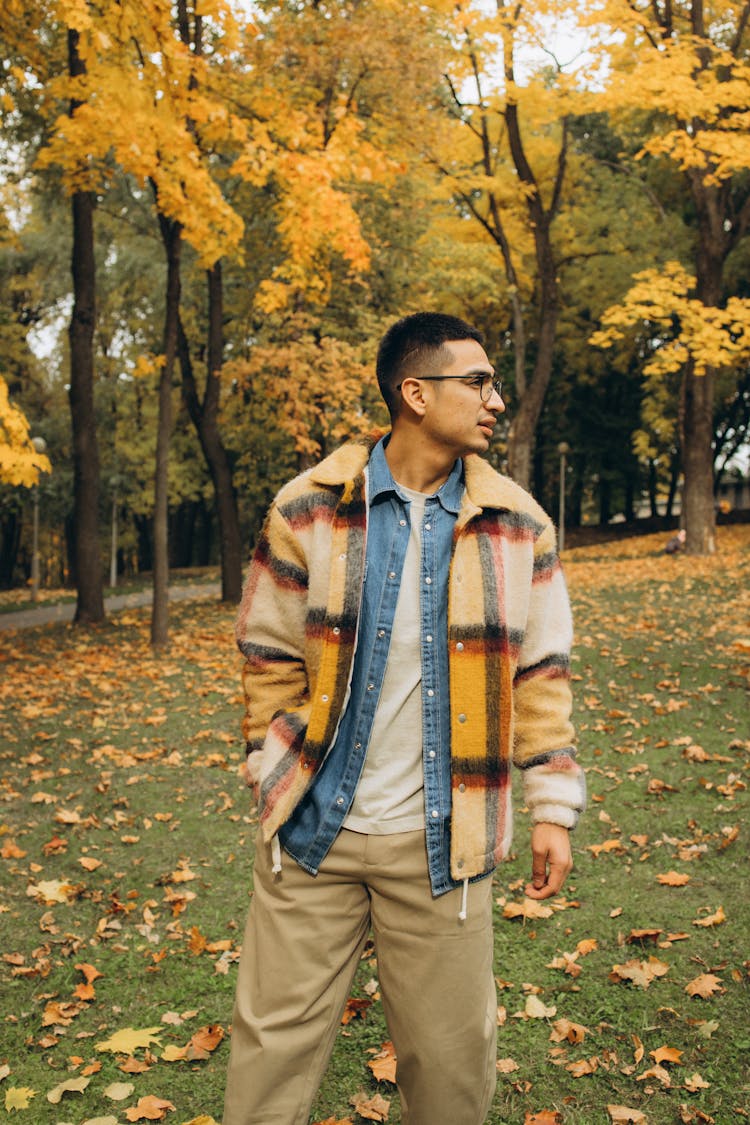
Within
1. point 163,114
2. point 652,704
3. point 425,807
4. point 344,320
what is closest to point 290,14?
point 163,114

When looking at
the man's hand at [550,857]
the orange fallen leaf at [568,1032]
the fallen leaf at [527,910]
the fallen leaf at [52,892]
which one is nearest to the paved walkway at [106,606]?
the fallen leaf at [52,892]

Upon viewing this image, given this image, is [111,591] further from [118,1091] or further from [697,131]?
[118,1091]

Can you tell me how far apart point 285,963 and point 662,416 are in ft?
99.5

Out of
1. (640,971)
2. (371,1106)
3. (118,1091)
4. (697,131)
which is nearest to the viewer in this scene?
(371,1106)

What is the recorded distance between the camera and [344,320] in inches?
742

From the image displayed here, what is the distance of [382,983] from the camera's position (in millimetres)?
2258

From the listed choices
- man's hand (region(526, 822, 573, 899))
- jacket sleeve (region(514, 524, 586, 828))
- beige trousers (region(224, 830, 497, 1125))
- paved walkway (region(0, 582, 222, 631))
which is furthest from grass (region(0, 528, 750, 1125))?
paved walkway (region(0, 582, 222, 631))

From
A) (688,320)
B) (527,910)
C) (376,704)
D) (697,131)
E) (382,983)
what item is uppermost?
(697,131)

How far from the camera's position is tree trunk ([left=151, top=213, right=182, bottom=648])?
37.4ft

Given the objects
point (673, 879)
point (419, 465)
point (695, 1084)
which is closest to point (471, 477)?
point (419, 465)

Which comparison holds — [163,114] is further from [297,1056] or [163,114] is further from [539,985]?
[297,1056]

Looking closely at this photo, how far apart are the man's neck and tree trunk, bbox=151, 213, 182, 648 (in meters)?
9.21

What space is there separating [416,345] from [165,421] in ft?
31.5

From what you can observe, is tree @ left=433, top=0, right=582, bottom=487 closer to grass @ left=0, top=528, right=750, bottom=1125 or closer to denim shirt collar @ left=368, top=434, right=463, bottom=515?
grass @ left=0, top=528, right=750, bottom=1125
